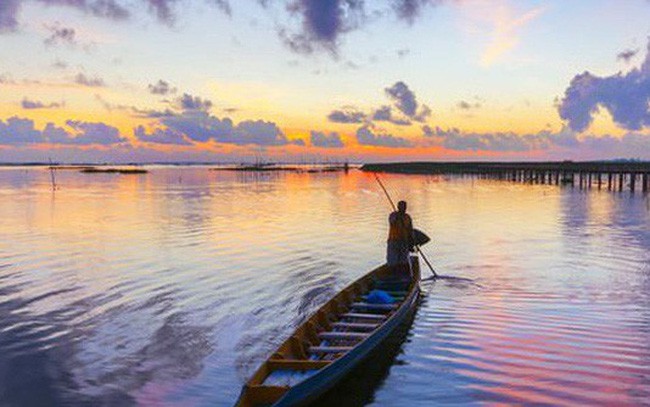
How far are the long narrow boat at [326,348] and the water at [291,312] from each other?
0.69 meters

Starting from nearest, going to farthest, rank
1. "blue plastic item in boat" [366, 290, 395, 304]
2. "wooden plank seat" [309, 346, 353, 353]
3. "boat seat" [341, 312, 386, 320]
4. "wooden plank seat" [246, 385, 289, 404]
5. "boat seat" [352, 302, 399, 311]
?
1. "wooden plank seat" [246, 385, 289, 404]
2. "wooden plank seat" [309, 346, 353, 353]
3. "boat seat" [341, 312, 386, 320]
4. "boat seat" [352, 302, 399, 311]
5. "blue plastic item in boat" [366, 290, 395, 304]

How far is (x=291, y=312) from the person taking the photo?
15258mm

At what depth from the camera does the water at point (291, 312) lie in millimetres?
10312

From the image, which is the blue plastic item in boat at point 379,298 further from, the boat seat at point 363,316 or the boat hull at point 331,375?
the boat hull at point 331,375

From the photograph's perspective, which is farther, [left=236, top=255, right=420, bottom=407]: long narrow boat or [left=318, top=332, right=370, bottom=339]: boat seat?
[left=318, top=332, right=370, bottom=339]: boat seat

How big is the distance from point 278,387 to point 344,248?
17773 millimetres

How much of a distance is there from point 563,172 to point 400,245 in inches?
3248

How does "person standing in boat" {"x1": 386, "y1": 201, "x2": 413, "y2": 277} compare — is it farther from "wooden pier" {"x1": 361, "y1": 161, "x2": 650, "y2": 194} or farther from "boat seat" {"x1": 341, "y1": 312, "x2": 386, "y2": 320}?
"wooden pier" {"x1": 361, "y1": 161, "x2": 650, "y2": 194}

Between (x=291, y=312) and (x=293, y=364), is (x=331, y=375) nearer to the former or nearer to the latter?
(x=293, y=364)

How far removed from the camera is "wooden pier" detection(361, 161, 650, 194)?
238ft

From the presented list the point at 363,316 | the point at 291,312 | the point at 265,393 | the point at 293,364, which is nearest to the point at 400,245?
the point at 291,312

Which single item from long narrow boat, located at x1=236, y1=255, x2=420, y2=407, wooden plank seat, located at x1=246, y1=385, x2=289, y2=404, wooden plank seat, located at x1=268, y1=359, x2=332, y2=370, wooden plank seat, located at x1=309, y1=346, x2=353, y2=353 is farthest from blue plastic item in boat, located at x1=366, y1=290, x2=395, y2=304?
wooden plank seat, located at x1=246, y1=385, x2=289, y2=404

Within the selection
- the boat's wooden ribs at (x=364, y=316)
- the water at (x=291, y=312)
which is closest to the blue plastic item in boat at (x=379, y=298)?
the water at (x=291, y=312)

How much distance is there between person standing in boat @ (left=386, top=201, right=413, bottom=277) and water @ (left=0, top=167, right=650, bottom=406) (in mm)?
1074
